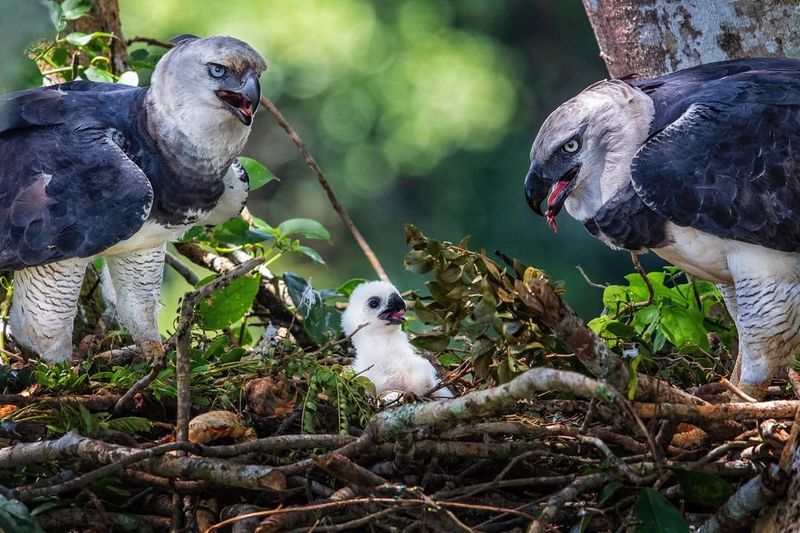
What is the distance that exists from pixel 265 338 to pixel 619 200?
1485 mm

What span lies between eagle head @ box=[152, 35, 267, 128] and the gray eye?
1.04 metres

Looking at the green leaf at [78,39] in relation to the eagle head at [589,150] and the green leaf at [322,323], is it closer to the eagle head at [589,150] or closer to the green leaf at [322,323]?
the green leaf at [322,323]

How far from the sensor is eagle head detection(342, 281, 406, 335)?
400 cm

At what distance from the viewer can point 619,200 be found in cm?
363

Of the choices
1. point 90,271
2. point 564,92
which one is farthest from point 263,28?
point 90,271

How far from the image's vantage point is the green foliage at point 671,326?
368 centimetres

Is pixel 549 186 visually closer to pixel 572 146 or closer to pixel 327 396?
pixel 572 146

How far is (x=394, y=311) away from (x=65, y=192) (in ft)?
3.97

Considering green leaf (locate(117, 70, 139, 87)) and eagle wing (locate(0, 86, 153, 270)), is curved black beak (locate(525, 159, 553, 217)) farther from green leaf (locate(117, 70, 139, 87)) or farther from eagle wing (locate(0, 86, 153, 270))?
green leaf (locate(117, 70, 139, 87))

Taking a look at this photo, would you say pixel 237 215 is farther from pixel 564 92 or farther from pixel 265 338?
pixel 564 92

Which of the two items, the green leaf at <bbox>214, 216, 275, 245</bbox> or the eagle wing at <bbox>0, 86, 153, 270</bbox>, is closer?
the eagle wing at <bbox>0, 86, 153, 270</bbox>

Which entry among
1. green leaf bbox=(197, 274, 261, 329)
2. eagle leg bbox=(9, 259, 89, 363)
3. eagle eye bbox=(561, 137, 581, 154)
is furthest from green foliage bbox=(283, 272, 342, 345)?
eagle eye bbox=(561, 137, 581, 154)

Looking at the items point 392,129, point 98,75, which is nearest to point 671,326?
point 98,75

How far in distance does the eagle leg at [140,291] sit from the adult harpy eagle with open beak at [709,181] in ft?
4.68
